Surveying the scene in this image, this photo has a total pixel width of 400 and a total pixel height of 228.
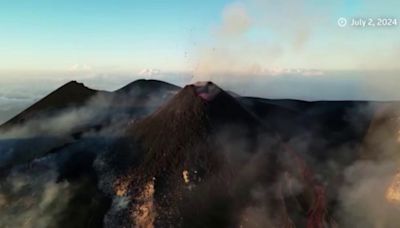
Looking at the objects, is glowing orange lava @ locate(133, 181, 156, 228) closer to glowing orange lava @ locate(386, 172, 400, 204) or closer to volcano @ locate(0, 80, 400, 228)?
volcano @ locate(0, 80, 400, 228)

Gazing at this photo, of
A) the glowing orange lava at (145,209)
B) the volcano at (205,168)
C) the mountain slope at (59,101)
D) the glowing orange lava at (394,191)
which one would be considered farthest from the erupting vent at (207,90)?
the mountain slope at (59,101)

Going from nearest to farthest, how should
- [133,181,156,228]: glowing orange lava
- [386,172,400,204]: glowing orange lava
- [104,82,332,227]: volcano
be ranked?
[133,181,156,228]: glowing orange lava → [104,82,332,227]: volcano → [386,172,400,204]: glowing orange lava

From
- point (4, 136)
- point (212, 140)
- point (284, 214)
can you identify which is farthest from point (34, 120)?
point (284, 214)

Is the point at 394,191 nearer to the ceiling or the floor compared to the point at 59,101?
nearer to the floor

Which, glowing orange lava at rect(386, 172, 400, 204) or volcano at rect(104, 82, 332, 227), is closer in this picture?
volcano at rect(104, 82, 332, 227)

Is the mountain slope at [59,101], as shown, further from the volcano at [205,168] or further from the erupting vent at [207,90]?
the erupting vent at [207,90]

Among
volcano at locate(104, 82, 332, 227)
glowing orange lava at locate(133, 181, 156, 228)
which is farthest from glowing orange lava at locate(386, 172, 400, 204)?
glowing orange lava at locate(133, 181, 156, 228)

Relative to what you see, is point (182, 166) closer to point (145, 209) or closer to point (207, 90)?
point (145, 209)

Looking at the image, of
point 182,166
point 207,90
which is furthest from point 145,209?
point 207,90

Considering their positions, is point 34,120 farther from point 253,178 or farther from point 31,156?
point 253,178

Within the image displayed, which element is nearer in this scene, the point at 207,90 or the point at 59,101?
the point at 207,90
